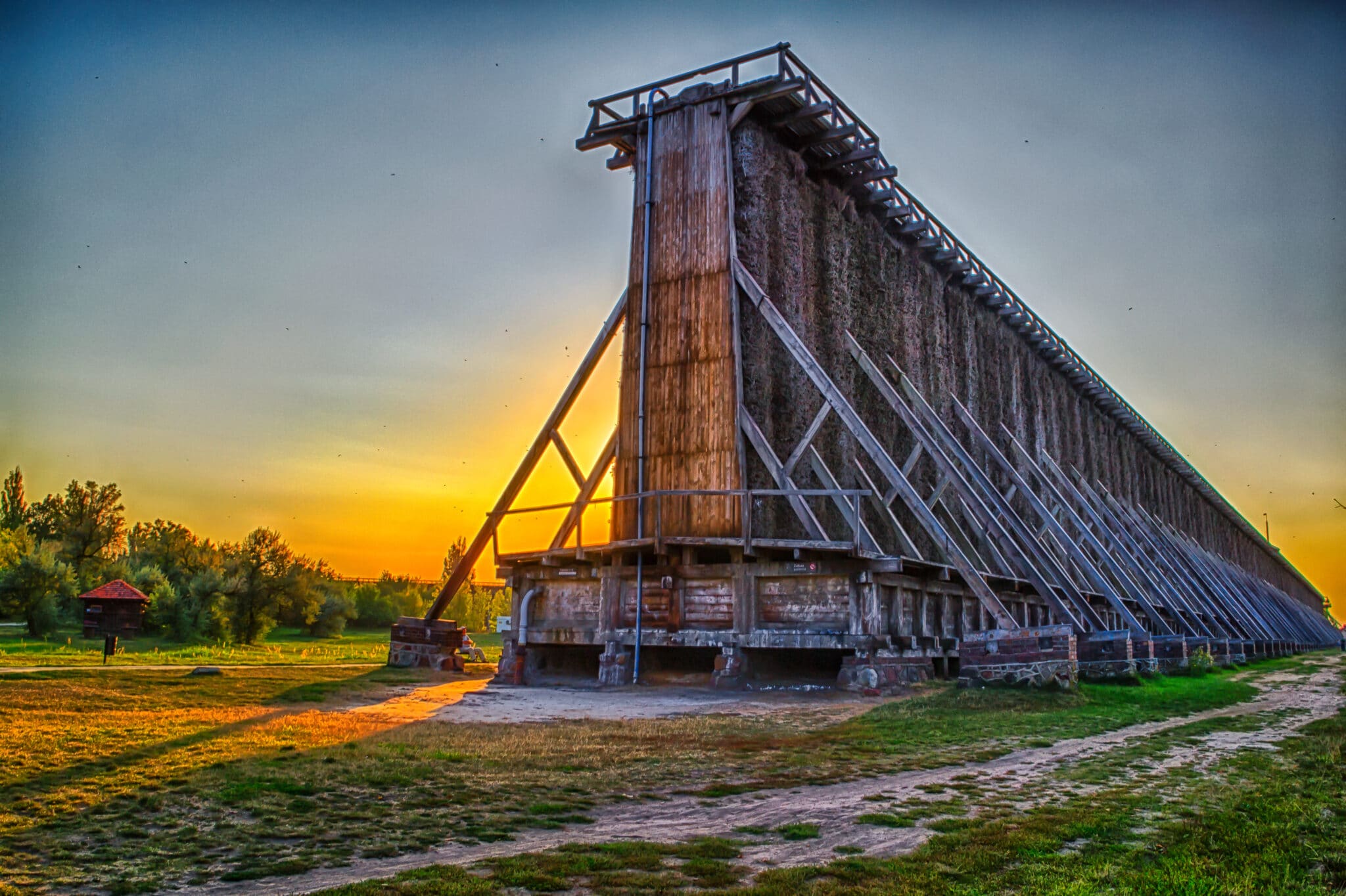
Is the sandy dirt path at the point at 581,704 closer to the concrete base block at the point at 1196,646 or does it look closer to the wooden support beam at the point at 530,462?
the wooden support beam at the point at 530,462

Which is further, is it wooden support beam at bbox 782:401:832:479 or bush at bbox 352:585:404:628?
bush at bbox 352:585:404:628

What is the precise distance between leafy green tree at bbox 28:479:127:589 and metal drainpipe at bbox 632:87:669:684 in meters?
42.1

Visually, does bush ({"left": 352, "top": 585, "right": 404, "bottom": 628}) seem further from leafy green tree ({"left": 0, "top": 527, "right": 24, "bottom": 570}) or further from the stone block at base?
the stone block at base

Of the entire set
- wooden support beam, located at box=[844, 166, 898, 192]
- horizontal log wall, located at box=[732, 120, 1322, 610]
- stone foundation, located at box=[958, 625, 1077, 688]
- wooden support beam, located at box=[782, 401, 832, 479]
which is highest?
wooden support beam, located at box=[844, 166, 898, 192]

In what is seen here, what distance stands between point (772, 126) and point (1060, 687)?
48.4ft

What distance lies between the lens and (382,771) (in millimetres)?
7703

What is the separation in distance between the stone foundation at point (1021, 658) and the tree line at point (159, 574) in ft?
74.2

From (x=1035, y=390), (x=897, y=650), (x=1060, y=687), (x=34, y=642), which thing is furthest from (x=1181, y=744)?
(x=34, y=642)

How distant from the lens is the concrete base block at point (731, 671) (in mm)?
17188

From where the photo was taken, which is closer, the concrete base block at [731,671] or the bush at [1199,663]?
the concrete base block at [731,671]

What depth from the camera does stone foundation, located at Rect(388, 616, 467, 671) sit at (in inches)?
867

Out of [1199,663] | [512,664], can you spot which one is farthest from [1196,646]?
[512,664]

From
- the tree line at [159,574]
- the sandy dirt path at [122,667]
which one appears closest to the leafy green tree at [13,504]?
the tree line at [159,574]

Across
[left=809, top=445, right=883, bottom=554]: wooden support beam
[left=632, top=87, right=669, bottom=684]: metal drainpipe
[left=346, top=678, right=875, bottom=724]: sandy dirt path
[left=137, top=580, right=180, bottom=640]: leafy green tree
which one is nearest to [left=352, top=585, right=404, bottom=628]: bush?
[left=137, top=580, right=180, bottom=640]: leafy green tree
